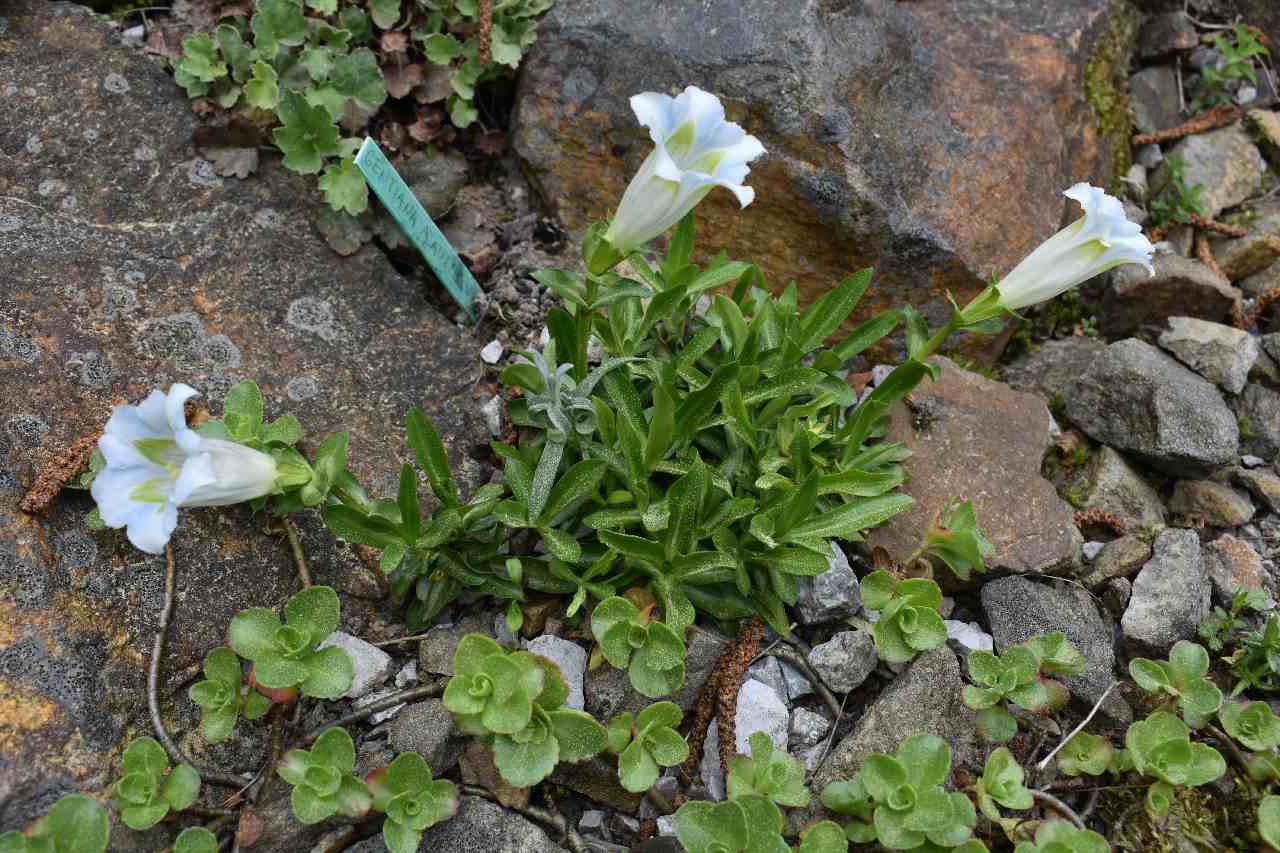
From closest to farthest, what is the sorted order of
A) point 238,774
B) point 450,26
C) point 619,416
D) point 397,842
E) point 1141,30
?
point 397,842, point 238,774, point 619,416, point 450,26, point 1141,30

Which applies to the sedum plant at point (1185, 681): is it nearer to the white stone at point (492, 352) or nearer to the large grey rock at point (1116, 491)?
the large grey rock at point (1116, 491)

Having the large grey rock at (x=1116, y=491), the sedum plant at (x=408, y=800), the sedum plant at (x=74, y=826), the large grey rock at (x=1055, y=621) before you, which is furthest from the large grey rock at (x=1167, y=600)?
the sedum plant at (x=74, y=826)

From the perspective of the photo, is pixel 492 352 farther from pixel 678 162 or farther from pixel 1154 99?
pixel 1154 99

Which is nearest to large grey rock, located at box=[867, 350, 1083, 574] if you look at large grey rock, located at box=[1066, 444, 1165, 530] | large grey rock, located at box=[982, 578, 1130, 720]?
large grey rock, located at box=[982, 578, 1130, 720]

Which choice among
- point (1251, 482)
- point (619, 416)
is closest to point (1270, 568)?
point (1251, 482)

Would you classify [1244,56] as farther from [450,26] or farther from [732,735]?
[732,735]

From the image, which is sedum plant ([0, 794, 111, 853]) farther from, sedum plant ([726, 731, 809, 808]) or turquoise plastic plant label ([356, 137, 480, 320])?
turquoise plastic plant label ([356, 137, 480, 320])

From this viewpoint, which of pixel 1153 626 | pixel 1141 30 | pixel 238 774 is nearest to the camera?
pixel 238 774
